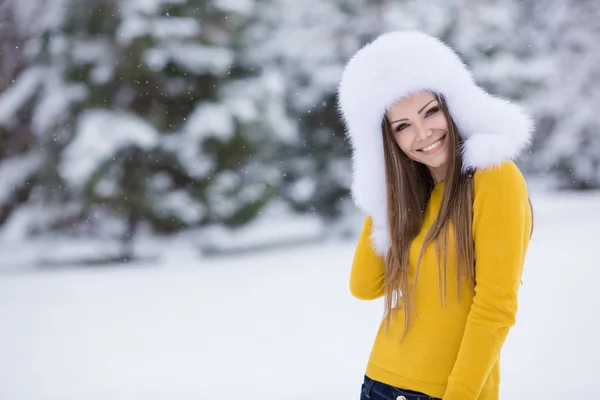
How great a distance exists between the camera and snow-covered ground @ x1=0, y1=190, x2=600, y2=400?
148 inches

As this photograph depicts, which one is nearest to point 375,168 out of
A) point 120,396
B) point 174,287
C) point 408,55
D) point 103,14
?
point 408,55

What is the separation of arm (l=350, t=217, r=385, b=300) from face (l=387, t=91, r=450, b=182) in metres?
0.28

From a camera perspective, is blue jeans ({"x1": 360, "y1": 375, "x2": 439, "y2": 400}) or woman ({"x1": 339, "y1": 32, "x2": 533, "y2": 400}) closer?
woman ({"x1": 339, "y1": 32, "x2": 533, "y2": 400})

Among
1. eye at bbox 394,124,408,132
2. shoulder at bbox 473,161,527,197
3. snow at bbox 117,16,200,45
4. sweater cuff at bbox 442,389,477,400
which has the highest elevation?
snow at bbox 117,16,200,45

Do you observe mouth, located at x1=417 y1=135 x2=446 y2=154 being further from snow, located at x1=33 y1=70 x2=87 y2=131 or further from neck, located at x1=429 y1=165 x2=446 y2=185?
snow, located at x1=33 y1=70 x2=87 y2=131

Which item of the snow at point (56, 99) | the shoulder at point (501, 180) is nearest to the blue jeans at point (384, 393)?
the shoulder at point (501, 180)

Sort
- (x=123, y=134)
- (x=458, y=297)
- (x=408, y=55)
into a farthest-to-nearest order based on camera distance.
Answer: (x=123, y=134)
(x=408, y=55)
(x=458, y=297)

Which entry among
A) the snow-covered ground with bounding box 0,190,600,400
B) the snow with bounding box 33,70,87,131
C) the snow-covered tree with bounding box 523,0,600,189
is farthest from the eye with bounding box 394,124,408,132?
the snow-covered tree with bounding box 523,0,600,189

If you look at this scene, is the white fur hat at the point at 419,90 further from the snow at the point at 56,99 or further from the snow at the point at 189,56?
the snow at the point at 56,99

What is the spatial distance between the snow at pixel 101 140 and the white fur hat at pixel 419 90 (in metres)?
6.36

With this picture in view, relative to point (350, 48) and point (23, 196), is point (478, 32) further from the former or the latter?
point (23, 196)

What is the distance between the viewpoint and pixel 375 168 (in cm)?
174

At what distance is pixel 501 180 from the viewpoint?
4.56ft

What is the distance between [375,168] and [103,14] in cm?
714
